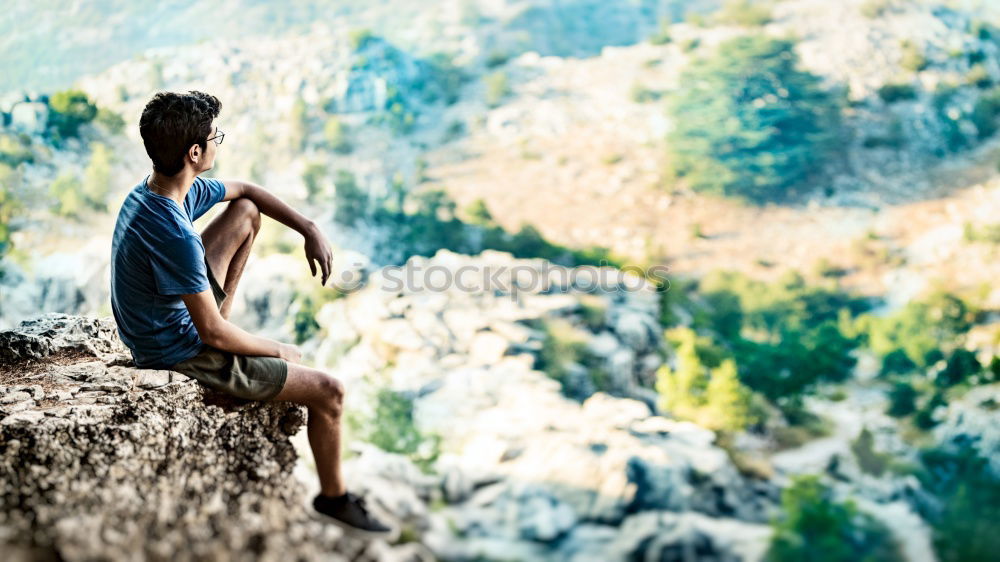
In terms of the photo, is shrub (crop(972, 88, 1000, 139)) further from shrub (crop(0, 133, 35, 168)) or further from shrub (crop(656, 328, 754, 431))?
shrub (crop(0, 133, 35, 168))

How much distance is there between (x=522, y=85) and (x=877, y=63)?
7.96 m

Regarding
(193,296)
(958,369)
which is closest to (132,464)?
(193,296)

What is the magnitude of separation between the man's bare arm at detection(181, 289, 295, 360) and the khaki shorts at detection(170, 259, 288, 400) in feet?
0.12

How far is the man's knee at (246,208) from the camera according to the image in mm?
2342

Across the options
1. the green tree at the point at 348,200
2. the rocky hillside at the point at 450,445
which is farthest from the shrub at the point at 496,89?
the rocky hillside at the point at 450,445

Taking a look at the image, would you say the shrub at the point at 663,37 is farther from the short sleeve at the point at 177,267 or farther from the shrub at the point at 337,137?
the short sleeve at the point at 177,267

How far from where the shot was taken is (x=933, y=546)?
13.6 ft

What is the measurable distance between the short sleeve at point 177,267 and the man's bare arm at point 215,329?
0.03 meters

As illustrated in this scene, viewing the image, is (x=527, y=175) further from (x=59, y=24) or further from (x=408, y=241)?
(x=59, y=24)

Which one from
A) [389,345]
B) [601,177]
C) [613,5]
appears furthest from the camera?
[613,5]

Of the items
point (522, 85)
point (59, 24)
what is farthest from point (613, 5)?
point (59, 24)

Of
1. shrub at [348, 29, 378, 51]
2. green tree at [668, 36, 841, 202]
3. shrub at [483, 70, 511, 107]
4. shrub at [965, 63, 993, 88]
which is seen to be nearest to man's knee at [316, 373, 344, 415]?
green tree at [668, 36, 841, 202]

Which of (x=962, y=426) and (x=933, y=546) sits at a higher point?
(x=933, y=546)

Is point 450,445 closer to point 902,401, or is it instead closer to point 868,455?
point 868,455
